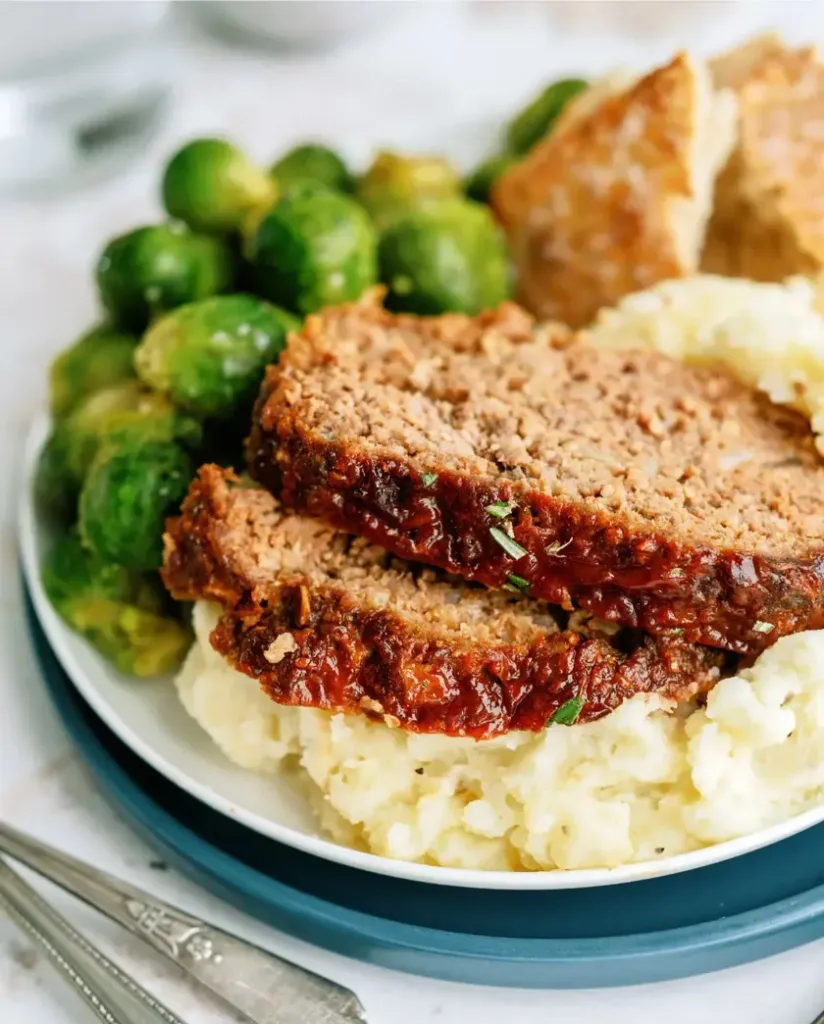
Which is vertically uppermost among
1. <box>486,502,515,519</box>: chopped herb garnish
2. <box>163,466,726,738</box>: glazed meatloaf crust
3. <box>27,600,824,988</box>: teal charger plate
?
<box>486,502,515,519</box>: chopped herb garnish

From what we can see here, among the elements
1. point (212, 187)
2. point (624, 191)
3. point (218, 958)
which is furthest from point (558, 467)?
point (212, 187)

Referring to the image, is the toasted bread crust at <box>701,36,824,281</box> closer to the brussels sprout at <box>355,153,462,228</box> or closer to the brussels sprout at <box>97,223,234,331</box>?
the brussels sprout at <box>355,153,462,228</box>

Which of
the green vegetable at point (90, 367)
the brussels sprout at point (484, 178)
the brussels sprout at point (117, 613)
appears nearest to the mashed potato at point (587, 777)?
the brussels sprout at point (117, 613)

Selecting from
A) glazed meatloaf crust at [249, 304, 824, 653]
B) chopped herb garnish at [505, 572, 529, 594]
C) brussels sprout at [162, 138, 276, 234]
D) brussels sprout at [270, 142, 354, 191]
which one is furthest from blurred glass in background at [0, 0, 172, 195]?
chopped herb garnish at [505, 572, 529, 594]

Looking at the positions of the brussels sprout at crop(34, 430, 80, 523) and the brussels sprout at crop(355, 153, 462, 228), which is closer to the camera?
the brussels sprout at crop(34, 430, 80, 523)

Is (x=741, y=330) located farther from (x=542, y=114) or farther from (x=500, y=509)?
(x=542, y=114)

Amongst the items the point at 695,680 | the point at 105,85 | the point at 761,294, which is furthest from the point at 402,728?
the point at 105,85
